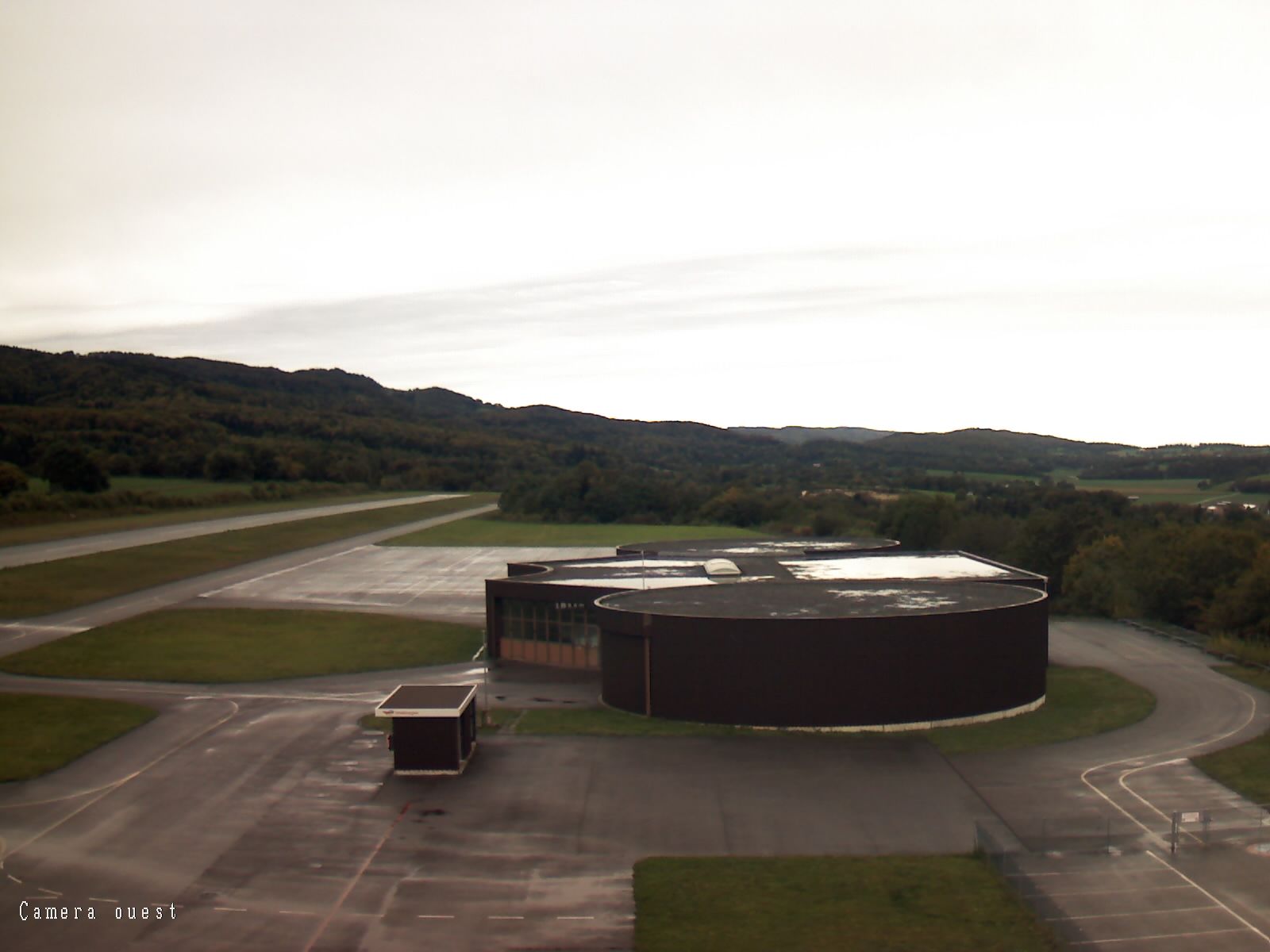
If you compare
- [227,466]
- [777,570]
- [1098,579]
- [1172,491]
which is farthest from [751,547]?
[1172,491]

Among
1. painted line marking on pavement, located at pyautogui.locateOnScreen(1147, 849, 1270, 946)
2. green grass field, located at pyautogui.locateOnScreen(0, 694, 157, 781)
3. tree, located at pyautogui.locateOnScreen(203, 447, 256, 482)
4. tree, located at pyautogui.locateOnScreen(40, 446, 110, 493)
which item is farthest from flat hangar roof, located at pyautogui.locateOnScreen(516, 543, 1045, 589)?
tree, located at pyautogui.locateOnScreen(203, 447, 256, 482)

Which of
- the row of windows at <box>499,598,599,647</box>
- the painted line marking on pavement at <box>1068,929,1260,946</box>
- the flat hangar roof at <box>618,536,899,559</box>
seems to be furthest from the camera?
Answer: the flat hangar roof at <box>618,536,899,559</box>

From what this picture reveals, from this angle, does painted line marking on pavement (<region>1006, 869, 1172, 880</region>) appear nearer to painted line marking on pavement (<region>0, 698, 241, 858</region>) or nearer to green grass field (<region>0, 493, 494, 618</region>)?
painted line marking on pavement (<region>0, 698, 241, 858</region>)

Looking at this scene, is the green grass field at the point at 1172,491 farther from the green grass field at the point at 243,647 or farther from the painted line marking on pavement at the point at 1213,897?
the painted line marking on pavement at the point at 1213,897

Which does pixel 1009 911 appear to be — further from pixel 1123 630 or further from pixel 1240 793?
pixel 1123 630

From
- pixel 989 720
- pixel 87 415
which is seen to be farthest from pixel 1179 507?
pixel 87 415

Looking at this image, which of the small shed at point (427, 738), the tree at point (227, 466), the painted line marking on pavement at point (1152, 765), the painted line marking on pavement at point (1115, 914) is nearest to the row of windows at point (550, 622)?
the small shed at point (427, 738)
